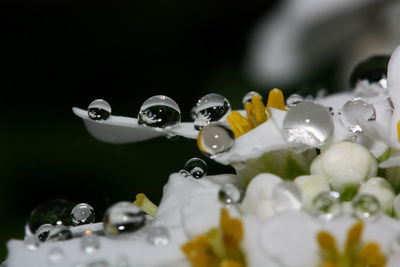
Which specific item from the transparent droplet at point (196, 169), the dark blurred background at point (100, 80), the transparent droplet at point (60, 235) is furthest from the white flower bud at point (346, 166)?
the dark blurred background at point (100, 80)

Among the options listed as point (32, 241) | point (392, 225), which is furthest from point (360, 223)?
point (32, 241)

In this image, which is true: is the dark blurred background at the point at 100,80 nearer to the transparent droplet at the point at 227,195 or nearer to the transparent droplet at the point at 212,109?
the transparent droplet at the point at 212,109

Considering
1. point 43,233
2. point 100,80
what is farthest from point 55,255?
point 100,80

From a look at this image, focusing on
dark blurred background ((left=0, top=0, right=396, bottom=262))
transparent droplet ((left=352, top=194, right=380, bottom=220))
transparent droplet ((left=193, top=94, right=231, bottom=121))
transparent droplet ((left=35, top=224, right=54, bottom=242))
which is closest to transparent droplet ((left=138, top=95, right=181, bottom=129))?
transparent droplet ((left=193, top=94, right=231, bottom=121))

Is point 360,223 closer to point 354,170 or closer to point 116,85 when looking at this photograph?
point 354,170

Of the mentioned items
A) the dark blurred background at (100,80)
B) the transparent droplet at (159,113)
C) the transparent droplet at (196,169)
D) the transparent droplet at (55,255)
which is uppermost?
the dark blurred background at (100,80)

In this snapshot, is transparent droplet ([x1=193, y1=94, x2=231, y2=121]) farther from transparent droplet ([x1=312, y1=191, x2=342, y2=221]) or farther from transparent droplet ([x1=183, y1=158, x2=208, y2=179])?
transparent droplet ([x1=312, y1=191, x2=342, y2=221])

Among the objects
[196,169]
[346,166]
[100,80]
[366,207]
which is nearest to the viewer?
[366,207]

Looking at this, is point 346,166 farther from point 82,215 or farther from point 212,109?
point 82,215
